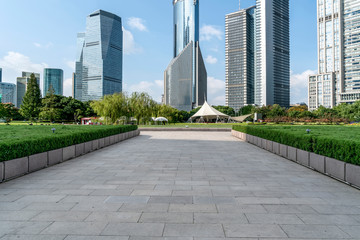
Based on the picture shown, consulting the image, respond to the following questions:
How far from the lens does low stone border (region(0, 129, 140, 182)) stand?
512 centimetres

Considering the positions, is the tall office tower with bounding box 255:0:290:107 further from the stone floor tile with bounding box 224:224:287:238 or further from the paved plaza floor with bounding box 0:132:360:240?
the stone floor tile with bounding box 224:224:287:238

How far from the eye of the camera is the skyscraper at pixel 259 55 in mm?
132625

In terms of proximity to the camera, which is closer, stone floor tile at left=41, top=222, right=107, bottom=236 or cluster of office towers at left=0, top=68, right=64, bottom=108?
stone floor tile at left=41, top=222, right=107, bottom=236

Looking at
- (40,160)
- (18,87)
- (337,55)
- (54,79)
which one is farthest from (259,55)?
(18,87)

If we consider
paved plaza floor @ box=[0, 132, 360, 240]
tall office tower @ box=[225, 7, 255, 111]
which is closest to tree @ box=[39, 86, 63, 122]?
paved plaza floor @ box=[0, 132, 360, 240]

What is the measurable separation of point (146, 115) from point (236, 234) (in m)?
35.4

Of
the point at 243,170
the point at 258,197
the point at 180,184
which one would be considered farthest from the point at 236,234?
the point at 243,170

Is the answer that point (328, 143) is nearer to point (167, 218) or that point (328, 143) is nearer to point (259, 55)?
point (167, 218)

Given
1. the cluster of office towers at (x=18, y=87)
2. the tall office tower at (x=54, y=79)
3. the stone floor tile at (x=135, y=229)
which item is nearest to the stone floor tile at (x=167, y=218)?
the stone floor tile at (x=135, y=229)

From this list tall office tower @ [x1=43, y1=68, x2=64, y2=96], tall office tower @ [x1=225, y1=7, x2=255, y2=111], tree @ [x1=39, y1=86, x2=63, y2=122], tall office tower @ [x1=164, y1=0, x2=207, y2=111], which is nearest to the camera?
tree @ [x1=39, y1=86, x2=63, y2=122]

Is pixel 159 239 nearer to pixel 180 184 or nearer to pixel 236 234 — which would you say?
pixel 236 234

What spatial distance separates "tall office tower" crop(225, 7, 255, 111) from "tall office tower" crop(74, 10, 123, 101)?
7496cm

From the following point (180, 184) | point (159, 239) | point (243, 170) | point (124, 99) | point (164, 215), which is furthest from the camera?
point (124, 99)

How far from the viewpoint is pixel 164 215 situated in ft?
10.6
